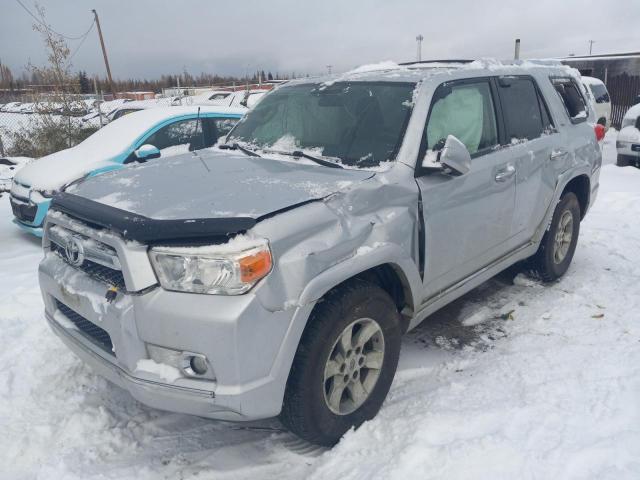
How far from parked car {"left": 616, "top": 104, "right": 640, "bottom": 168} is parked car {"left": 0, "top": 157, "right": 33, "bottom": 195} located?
1130 cm

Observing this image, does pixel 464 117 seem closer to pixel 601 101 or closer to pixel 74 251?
pixel 74 251

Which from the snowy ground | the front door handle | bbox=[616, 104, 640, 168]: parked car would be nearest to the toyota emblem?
the snowy ground

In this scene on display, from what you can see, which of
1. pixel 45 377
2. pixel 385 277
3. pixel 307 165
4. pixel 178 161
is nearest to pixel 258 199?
pixel 307 165

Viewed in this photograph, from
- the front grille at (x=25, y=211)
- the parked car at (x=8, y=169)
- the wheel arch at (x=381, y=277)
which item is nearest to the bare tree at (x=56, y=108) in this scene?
the parked car at (x=8, y=169)

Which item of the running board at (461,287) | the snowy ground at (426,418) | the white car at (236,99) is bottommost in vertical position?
the snowy ground at (426,418)

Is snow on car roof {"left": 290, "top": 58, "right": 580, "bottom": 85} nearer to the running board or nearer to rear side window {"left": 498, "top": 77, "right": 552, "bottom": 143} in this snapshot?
rear side window {"left": 498, "top": 77, "right": 552, "bottom": 143}

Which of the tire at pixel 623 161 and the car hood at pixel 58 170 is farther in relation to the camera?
the tire at pixel 623 161

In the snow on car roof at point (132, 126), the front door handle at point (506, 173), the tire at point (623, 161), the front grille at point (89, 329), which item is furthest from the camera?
the tire at point (623, 161)

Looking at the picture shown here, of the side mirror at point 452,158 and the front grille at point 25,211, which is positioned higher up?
the side mirror at point 452,158

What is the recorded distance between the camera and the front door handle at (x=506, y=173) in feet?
12.0

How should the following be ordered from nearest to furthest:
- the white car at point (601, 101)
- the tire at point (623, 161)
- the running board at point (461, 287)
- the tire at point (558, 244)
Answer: the running board at point (461, 287)
the tire at point (558, 244)
the tire at point (623, 161)
the white car at point (601, 101)

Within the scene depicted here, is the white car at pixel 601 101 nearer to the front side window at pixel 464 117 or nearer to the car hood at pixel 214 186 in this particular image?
the front side window at pixel 464 117

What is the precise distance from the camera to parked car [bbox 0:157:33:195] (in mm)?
9227

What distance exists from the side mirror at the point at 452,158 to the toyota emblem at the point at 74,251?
190cm
